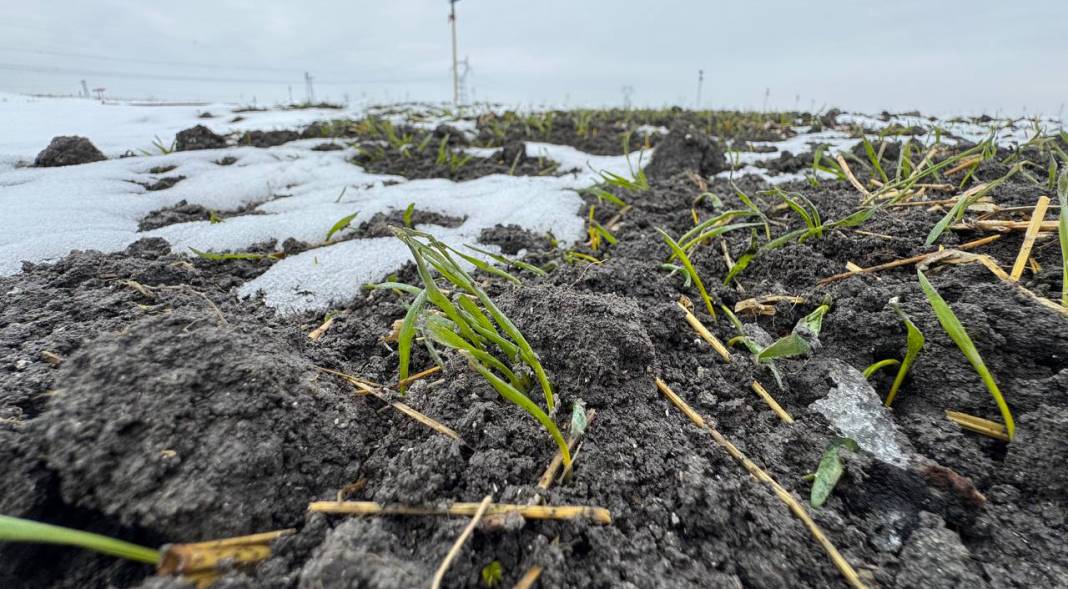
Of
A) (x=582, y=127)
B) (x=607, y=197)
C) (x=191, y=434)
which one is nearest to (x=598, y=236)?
(x=607, y=197)

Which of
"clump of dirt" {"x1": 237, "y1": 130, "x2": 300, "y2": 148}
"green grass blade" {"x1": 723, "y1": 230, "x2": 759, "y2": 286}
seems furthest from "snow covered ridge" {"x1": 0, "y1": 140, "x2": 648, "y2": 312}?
"green grass blade" {"x1": 723, "y1": 230, "x2": 759, "y2": 286}

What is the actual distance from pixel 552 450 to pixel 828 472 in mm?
462

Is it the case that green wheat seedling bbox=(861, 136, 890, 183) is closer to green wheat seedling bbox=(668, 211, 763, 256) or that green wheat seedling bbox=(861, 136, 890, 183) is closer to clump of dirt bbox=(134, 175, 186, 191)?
green wheat seedling bbox=(668, 211, 763, 256)

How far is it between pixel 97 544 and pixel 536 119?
488 centimetres

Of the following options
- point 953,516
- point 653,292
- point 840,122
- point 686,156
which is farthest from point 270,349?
point 840,122

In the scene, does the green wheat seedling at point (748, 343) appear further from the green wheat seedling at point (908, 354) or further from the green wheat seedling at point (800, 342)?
the green wheat seedling at point (908, 354)

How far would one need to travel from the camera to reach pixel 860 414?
36.3 inches

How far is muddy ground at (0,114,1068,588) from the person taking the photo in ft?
2.13

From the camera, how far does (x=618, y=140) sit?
13.9 feet

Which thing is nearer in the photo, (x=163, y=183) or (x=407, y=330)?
(x=407, y=330)

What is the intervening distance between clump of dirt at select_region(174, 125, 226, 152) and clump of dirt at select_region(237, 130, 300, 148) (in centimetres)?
26

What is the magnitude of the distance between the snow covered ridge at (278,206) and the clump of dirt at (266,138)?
47cm

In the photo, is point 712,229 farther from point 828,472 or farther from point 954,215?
point 828,472

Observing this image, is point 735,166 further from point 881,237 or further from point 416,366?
point 416,366
